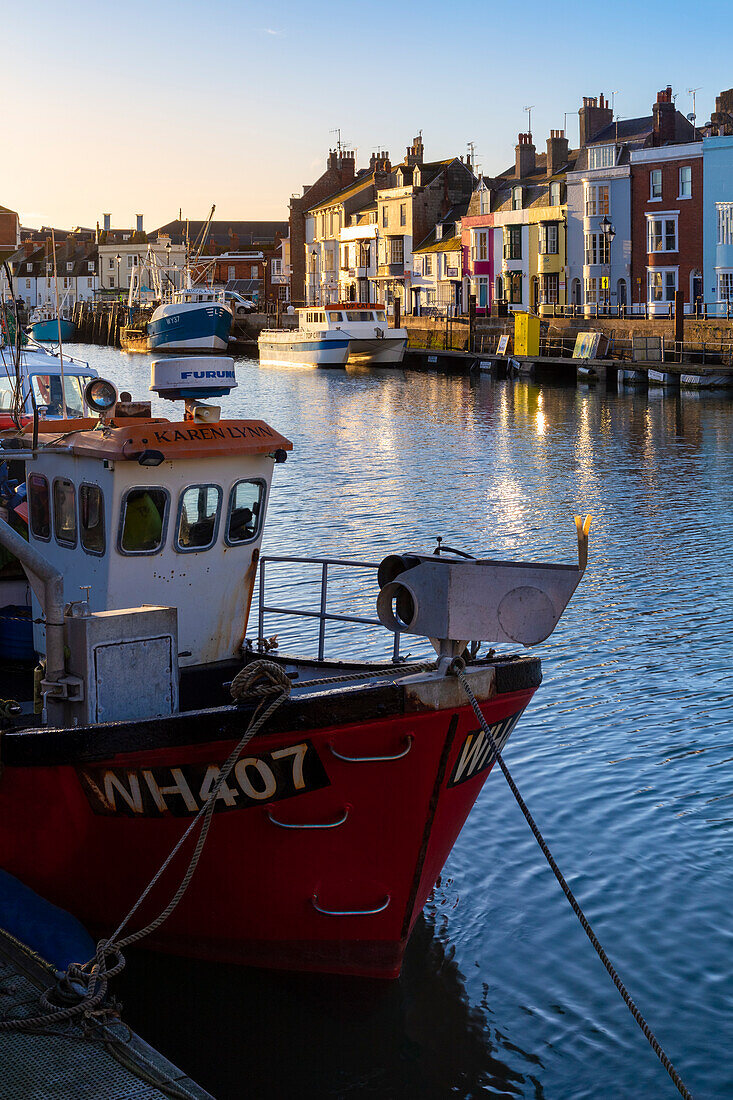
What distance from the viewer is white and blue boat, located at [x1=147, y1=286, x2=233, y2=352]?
3359 inches

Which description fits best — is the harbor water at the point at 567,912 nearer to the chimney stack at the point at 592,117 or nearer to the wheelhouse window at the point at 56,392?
the wheelhouse window at the point at 56,392

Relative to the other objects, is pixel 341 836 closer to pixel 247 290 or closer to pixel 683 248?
pixel 683 248

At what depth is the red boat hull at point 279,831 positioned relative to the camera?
784 cm

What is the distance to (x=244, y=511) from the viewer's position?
33.2 ft

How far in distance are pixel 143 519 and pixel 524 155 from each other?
273 feet

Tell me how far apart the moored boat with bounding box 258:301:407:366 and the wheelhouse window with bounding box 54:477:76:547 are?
228 feet

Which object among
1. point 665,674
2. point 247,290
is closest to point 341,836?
point 665,674

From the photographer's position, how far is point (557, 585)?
713cm

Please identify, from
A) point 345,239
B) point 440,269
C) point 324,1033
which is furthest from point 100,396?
point 345,239

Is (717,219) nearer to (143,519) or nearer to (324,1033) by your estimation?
(143,519)

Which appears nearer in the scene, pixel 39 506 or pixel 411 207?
pixel 39 506

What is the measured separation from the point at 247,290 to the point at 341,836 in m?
143

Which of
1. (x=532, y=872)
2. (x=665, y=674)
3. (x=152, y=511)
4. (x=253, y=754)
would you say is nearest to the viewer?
(x=253, y=754)

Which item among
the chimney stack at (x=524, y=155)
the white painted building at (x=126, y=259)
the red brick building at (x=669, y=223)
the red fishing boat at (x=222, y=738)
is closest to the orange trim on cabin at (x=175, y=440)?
the red fishing boat at (x=222, y=738)
